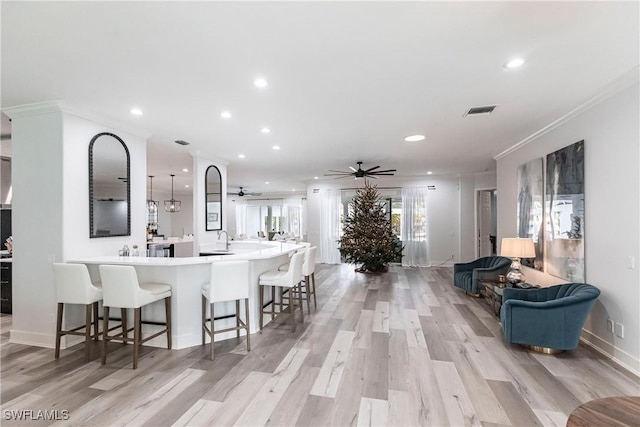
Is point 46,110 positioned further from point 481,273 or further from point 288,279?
point 481,273

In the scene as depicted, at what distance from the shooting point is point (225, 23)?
6.08ft

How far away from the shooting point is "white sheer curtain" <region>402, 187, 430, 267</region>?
8.93 meters

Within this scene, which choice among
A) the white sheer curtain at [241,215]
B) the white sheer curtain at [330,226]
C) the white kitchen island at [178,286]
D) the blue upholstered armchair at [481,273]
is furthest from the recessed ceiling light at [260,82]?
the white sheer curtain at [241,215]

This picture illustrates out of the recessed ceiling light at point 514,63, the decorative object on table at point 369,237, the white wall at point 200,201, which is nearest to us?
the recessed ceiling light at point 514,63

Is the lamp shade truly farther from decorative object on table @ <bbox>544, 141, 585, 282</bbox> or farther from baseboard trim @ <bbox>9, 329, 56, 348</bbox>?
baseboard trim @ <bbox>9, 329, 56, 348</bbox>

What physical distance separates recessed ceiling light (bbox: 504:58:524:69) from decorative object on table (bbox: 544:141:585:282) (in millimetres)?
1744

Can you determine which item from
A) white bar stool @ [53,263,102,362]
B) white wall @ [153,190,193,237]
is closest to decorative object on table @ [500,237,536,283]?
white bar stool @ [53,263,102,362]

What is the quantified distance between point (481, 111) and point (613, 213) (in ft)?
5.48

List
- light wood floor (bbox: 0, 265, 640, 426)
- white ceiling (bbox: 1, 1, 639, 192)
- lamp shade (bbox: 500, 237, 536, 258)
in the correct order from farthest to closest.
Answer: lamp shade (bbox: 500, 237, 536, 258) < light wood floor (bbox: 0, 265, 640, 426) < white ceiling (bbox: 1, 1, 639, 192)

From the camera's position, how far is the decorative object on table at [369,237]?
8.02m

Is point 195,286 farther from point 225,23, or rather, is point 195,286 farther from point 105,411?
point 225,23

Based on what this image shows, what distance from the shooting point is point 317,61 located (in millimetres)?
2316

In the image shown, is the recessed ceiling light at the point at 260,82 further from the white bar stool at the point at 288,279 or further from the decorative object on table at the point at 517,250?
the decorative object on table at the point at 517,250

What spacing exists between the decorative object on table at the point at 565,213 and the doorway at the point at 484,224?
4602 mm
